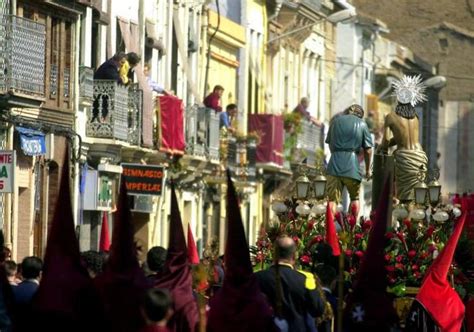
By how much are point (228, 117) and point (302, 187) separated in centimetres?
2531

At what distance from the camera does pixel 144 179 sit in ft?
141

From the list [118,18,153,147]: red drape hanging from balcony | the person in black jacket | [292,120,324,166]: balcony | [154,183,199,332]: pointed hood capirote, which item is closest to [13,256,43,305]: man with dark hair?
[154,183,199,332]: pointed hood capirote

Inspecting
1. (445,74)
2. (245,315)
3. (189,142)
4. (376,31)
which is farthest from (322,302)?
(445,74)

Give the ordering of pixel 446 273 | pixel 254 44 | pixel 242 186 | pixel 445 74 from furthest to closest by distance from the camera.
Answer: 1. pixel 445 74
2. pixel 254 44
3. pixel 242 186
4. pixel 446 273

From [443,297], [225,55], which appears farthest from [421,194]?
[225,55]

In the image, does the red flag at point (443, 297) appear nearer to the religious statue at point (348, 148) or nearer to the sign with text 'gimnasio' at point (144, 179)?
the religious statue at point (348, 148)

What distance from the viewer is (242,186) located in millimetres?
59750

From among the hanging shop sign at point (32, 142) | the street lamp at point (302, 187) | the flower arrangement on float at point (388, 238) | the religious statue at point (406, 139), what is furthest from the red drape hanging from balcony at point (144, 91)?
the flower arrangement on float at point (388, 238)

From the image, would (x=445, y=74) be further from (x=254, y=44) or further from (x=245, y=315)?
Answer: (x=245, y=315)

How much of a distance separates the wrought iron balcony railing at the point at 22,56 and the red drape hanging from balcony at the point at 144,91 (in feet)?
27.6

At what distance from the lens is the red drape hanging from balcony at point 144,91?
1810 inches

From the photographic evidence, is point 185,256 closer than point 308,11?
Yes

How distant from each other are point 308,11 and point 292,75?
6.22 feet

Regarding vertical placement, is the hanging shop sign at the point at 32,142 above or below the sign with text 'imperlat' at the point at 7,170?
above
